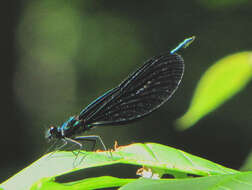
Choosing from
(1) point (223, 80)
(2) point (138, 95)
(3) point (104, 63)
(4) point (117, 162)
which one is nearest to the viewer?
(4) point (117, 162)

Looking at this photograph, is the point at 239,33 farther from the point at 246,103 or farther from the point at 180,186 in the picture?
the point at 180,186

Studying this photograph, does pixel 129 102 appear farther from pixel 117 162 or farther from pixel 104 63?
pixel 104 63

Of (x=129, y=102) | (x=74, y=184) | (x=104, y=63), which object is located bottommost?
(x=74, y=184)

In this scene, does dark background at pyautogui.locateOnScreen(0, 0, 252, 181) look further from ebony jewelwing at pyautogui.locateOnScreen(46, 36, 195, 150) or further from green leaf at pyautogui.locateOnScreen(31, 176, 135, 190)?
green leaf at pyautogui.locateOnScreen(31, 176, 135, 190)

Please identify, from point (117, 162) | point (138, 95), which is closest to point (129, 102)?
point (138, 95)

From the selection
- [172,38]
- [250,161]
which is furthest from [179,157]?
[172,38]

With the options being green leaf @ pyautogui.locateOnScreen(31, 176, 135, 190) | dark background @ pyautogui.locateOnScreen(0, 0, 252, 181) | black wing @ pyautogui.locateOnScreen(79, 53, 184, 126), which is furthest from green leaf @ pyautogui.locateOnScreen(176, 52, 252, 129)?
dark background @ pyautogui.locateOnScreen(0, 0, 252, 181)

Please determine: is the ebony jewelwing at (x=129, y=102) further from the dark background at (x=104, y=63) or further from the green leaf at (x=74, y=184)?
the dark background at (x=104, y=63)
